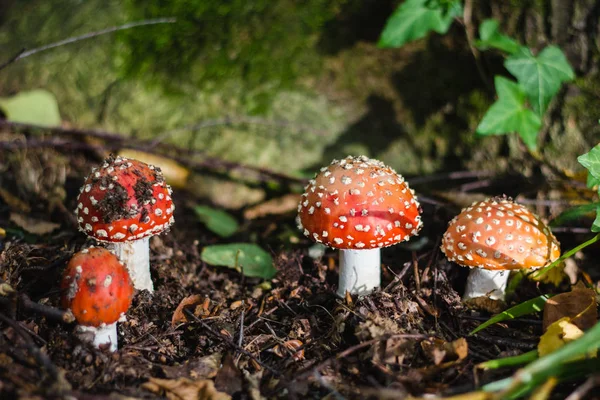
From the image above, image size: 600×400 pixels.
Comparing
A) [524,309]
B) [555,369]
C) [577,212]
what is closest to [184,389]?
[555,369]

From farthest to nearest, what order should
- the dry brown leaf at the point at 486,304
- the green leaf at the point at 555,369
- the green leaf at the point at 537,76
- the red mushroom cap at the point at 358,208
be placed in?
the green leaf at the point at 537,76 < the dry brown leaf at the point at 486,304 < the red mushroom cap at the point at 358,208 < the green leaf at the point at 555,369

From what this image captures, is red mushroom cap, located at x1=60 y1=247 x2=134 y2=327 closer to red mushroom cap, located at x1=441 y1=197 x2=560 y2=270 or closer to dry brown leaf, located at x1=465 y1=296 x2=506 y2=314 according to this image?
red mushroom cap, located at x1=441 y1=197 x2=560 y2=270

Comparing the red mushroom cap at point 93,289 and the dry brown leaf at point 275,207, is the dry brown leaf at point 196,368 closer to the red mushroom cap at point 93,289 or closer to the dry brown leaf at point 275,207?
the red mushroom cap at point 93,289

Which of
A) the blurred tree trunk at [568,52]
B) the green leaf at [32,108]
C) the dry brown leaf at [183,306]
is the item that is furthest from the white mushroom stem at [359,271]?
the green leaf at [32,108]

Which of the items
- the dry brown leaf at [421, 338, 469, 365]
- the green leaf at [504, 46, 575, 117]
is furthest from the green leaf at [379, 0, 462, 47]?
the dry brown leaf at [421, 338, 469, 365]

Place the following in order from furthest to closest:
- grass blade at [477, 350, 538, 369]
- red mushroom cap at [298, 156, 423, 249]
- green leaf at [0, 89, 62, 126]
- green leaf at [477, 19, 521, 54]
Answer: green leaf at [0, 89, 62, 126], green leaf at [477, 19, 521, 54], red mushroom cap at [298, 156, 423, 249], grass blade at [477, 350, 538, 369]
